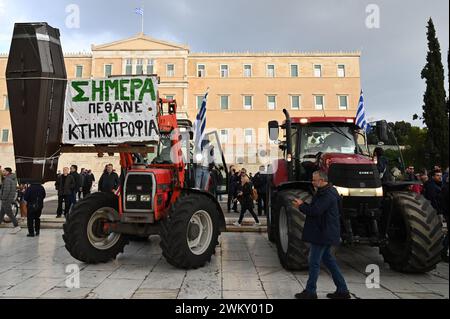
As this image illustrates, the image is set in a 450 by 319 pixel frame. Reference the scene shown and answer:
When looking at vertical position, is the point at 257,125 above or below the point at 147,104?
above

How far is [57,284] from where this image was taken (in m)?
5.46

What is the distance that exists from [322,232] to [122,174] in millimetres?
4289

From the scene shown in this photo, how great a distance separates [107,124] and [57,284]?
2.77 m

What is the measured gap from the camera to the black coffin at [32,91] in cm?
501

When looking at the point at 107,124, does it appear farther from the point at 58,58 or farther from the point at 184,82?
the point at 184,82

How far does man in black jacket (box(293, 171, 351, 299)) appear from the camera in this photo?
183 inches

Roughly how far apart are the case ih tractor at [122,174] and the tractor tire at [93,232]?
0.02 metres

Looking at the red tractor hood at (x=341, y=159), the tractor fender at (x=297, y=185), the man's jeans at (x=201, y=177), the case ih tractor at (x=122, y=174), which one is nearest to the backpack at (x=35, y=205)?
the case ih tractor at (x=122, y=174)

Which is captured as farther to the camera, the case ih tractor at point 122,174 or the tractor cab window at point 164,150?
the tractor cab window at point 164,150

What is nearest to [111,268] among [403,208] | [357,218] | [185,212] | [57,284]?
[57,284]

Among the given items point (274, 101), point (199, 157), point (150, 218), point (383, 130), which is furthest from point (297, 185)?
point (274, 101)

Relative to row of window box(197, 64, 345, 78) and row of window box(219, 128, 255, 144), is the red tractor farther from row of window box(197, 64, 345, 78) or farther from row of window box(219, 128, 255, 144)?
row of window box(197, 64, 345, 78)

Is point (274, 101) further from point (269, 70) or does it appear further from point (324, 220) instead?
point (324, 220)

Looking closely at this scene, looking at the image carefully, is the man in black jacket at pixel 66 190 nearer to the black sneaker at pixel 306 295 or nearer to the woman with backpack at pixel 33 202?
the woman with backpack at pixel 33 202
